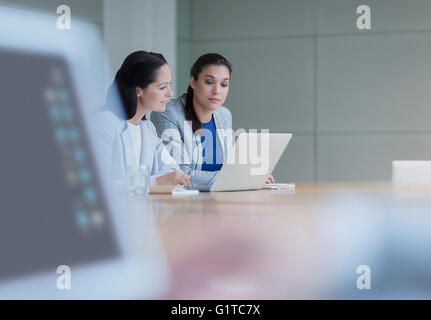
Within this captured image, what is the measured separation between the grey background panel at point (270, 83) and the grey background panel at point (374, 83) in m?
0.14

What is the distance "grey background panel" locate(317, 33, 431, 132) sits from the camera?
433cm

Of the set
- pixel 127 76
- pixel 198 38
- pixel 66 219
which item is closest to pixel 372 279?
pixel 66 219

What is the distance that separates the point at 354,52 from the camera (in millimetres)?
4391

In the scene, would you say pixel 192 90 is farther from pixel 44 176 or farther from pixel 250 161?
pixel 44 176

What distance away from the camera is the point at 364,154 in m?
4.45

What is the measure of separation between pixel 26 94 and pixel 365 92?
4323 millimetres

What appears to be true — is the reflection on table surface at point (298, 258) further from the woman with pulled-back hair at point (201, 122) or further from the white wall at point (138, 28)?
the white wall at point (138, 28)

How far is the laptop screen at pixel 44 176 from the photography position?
0.35 meters

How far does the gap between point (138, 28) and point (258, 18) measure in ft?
3.40

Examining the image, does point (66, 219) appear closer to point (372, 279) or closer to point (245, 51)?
point (372, 279)

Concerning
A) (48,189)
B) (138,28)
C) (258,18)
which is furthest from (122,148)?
(258,18)

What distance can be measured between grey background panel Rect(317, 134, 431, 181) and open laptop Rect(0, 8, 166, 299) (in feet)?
13.6

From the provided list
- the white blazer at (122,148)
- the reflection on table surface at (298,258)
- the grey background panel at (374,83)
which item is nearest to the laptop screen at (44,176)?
the reflection on table surface at (298,258)
